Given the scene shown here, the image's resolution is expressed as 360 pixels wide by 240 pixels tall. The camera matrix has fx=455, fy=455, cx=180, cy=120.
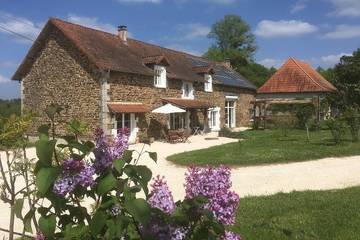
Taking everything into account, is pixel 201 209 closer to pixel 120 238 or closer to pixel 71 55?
pixel 120 238

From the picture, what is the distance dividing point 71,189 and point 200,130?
1052 inches

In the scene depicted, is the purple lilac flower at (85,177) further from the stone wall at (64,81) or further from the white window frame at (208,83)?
the white window frame at (208,83)

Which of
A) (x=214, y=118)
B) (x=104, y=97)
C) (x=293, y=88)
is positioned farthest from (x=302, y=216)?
(x=293, y=88)

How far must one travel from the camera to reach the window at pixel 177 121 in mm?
26219

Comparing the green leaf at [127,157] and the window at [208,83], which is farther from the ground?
the window at [208,83]

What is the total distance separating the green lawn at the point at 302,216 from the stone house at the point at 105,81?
12.1m

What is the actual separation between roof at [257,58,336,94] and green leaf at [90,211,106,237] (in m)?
32.7

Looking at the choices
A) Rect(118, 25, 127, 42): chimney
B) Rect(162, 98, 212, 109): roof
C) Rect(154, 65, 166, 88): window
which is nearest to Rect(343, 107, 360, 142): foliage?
Rect(162, 98, 212, 109): roof

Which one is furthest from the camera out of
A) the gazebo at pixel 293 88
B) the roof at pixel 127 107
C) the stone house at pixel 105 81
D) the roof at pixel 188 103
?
the gazebo at pixel 293 88

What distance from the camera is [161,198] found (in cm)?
229

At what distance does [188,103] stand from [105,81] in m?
Result: 6.70

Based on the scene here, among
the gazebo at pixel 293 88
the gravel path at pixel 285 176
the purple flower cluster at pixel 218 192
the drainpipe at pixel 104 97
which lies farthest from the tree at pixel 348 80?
the purple flower cluster at pixel 218 192

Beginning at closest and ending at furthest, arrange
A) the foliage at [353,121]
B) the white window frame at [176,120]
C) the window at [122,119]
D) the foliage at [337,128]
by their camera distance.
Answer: the foliage at [337,128] → the foliage at [353,121] → the window at [122,119] → the white window frame at [176,120]

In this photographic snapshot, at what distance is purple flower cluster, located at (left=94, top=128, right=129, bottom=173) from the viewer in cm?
234
